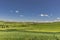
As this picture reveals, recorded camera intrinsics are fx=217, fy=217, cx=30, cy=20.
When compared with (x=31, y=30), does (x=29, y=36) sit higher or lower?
lower

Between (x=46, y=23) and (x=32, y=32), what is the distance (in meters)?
1.33

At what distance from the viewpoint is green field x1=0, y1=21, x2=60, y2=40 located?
47.2 feet

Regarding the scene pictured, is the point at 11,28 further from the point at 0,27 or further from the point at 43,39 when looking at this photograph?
the point at 43,39

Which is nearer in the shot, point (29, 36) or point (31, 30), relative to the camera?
point (29, 36)

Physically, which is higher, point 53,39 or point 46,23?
point 46,23

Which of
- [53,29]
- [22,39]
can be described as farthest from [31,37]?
[53,29]

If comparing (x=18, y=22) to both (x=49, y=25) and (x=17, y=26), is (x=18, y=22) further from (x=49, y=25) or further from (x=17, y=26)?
(x=49, y=25)

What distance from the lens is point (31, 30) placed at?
48.0 feet

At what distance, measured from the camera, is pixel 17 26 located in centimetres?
1491

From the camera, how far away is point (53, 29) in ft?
47.5

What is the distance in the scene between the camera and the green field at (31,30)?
1440 cm

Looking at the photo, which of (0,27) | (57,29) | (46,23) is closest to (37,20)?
(46,23)

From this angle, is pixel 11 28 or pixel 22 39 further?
pixel 11 28

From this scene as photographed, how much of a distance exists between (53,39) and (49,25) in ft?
3.41
